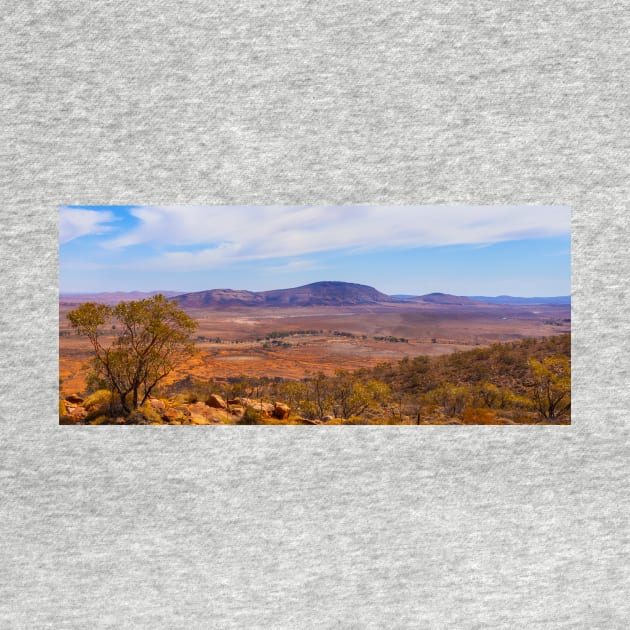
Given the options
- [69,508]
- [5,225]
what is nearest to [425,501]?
[69,508]

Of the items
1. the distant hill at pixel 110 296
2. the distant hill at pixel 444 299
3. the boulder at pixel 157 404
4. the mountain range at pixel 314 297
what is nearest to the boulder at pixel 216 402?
the boulder at pixel 157 404

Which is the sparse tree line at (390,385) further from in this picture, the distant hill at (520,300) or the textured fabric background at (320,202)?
the distant hill at (520,300)

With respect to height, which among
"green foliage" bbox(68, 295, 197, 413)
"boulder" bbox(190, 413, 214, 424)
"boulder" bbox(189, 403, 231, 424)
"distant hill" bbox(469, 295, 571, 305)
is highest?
"distant hill" bbox(469, 295, 571, 305)

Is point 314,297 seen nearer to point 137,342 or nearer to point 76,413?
point 137,342

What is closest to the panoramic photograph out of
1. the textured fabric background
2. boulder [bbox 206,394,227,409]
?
boulder [bbox 206,394,227,409]

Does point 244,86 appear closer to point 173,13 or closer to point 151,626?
point 173,13

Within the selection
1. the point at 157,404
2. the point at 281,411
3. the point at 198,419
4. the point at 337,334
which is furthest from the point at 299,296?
the point at 157,404

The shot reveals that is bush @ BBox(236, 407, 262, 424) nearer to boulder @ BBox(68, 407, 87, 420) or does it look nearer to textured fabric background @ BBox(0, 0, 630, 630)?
textured fabric background @ BBox(0, 0, 630, 630)
